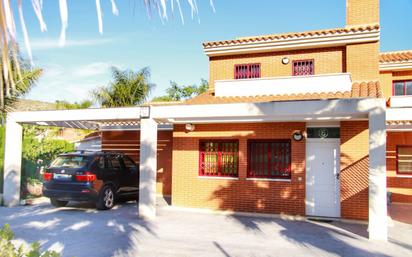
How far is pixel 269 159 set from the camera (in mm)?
12219

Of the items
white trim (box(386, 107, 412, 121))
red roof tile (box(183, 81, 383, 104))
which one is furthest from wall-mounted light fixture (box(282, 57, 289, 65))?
white trim (box(386, 107, 412, 121))

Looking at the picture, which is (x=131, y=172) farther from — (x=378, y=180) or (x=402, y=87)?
(x=402, y=87)

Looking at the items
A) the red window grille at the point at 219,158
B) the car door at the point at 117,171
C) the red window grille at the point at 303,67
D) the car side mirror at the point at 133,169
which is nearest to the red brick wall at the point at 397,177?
the red window grille at the point at 303,67

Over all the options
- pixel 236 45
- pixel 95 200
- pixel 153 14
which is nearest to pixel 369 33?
pixel 236 45

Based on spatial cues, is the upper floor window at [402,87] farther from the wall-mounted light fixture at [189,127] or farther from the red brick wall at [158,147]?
the red brick wall at [158,147]

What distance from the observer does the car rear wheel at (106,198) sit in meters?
11.8

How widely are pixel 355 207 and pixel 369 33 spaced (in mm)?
5499

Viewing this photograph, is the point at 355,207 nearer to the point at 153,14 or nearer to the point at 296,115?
the point at 296,115

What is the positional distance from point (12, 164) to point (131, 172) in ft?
12.7

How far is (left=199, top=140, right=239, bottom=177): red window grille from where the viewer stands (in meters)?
12.7

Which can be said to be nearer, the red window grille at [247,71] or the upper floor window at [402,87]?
the red window grille at [247,71]

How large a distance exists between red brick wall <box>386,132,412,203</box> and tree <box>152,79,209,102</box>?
31.4 metres

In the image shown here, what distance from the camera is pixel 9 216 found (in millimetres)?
10969

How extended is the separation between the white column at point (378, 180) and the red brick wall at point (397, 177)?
816cm
